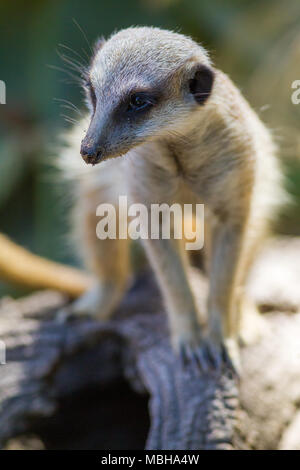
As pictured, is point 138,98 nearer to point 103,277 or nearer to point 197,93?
point 197,93

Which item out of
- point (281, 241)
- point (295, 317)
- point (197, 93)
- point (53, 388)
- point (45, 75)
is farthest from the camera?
point (45, 75)

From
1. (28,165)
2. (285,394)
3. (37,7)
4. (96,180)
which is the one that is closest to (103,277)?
(96,180)

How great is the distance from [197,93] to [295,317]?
0.96 m

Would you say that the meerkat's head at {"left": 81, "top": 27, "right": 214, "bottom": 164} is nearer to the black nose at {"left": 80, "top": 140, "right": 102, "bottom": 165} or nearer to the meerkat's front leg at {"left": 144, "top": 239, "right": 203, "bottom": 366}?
the black nose at {"left": 80, "top": 140, "right": 102, "bottom": 165}

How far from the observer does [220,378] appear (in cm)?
159

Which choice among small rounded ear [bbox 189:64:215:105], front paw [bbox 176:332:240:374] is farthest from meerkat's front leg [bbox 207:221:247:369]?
small rounded ear [bbox 189:64:215:105]

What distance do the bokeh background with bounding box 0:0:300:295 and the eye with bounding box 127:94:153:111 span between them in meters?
1.68

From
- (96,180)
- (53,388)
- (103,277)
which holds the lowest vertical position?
(53,388)

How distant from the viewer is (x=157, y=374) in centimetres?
165

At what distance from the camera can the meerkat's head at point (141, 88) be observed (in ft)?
3.74

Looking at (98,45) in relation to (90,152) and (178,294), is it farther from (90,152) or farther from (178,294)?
(178,294)

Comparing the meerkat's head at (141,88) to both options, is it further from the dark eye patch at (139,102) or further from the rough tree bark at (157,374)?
the rough tree bark at (157,374)

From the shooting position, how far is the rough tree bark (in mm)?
1516

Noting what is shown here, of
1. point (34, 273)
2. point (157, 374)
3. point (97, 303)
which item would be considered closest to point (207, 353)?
point (157, 374)
